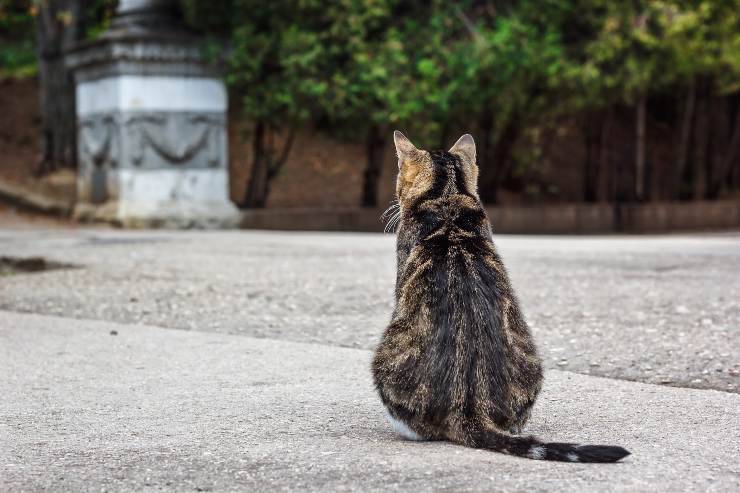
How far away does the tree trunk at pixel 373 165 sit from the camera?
18469mm

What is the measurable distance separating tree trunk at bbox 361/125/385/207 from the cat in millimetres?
13880

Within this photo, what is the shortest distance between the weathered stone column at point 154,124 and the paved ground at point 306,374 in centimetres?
462

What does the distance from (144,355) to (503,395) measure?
3099mm

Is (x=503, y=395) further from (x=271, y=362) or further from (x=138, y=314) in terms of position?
(x=138, y=314)

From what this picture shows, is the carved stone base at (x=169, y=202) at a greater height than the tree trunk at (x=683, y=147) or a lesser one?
lesser

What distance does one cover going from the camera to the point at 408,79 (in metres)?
16.6

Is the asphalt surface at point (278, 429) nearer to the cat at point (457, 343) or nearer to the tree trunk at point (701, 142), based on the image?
the cat at point (457, 343)

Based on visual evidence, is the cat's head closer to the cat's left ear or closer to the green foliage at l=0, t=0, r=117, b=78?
the cat's left ear

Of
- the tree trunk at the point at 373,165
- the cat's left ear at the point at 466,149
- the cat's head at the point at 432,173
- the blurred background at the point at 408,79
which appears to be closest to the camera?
the cat's head at the point at 432,173

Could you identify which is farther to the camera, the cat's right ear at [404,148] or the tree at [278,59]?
the tree at [278,59]

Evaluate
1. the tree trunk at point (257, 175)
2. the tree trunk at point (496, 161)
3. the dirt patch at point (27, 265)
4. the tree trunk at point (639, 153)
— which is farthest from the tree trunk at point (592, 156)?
the dirt patch at point (27, 265)

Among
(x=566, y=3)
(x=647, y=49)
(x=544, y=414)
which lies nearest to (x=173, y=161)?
(x=566, y=3)

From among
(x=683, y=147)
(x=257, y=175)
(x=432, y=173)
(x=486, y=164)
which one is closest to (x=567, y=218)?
(x=486, y=164)

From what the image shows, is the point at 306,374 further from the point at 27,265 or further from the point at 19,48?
the point at 19,48
